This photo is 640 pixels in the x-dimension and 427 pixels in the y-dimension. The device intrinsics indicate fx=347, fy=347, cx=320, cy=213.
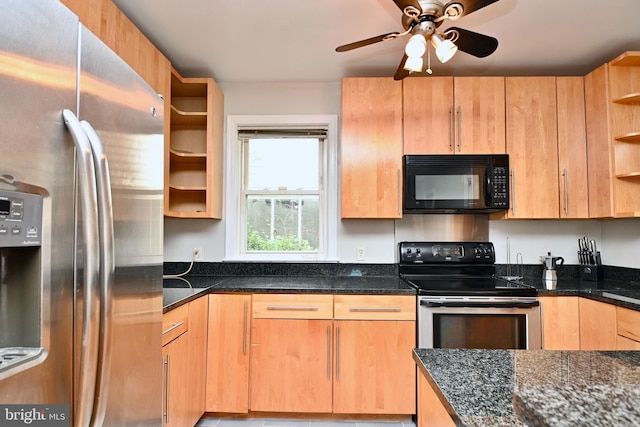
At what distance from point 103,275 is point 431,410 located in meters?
0.83

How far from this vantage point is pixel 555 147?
97.2 inches

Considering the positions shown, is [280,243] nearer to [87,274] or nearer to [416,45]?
[416,45]

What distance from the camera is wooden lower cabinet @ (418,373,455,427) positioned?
77cm

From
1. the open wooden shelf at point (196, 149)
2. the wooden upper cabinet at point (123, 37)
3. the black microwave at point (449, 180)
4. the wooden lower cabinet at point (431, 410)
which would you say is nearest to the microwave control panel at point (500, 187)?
the black microwave at point (449, 180)

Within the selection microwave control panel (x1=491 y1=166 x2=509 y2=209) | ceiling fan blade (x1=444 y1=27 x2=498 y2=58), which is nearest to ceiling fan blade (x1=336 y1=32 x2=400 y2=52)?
ceiling fan blade (x1=444 y1=27 x2=498 y2=58)

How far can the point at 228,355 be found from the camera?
2199mm

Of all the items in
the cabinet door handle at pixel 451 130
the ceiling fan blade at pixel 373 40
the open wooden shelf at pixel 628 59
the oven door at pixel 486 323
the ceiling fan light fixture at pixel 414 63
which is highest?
the open wooden shelf at pixel 628 59

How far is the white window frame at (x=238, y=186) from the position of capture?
280 centimetres

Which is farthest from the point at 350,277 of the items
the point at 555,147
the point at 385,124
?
the point at 555,147

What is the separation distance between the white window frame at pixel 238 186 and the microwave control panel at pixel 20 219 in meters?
2.19

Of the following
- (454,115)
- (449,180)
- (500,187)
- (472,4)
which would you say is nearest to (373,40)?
(472,4)

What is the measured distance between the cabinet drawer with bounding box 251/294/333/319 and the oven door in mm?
637

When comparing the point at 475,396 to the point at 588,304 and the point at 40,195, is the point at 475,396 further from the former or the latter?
the point at 588,304

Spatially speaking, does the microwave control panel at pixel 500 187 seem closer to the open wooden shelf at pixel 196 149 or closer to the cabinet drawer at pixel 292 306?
the cabinet drawer at pixel 292 306
